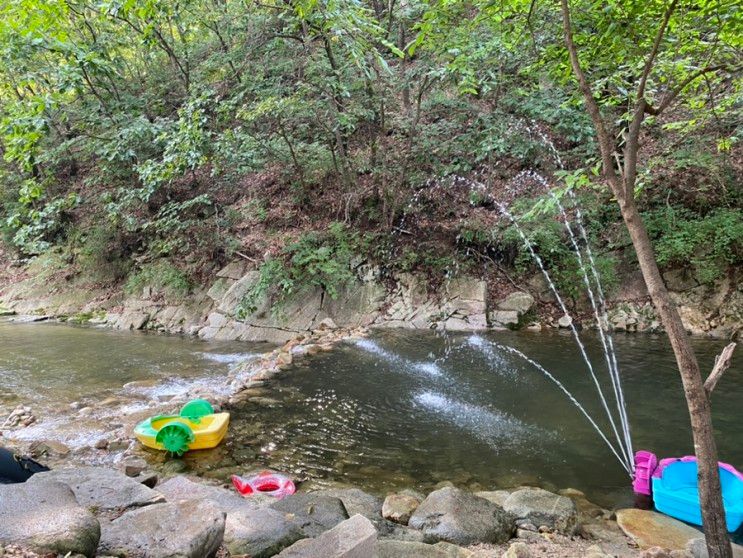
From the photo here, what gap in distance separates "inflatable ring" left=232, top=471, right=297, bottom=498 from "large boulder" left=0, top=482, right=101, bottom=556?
1.63m

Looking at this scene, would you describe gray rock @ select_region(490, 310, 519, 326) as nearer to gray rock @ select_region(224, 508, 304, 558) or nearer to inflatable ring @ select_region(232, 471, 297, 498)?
inflatable ring @ select_region(232, 471, 297, 498)

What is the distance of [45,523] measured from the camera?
77.5 inches

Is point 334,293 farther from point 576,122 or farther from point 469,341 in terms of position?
point 576,122

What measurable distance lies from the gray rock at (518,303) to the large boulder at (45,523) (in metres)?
8.16

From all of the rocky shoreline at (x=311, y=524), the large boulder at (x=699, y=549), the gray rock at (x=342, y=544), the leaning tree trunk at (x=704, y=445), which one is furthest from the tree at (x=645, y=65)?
the gray rock at (x=342, y=544)

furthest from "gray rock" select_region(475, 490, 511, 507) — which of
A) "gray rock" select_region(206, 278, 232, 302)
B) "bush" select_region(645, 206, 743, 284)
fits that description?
"gray rock" select_region(206, 278, 232, 302)

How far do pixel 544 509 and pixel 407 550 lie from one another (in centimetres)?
124

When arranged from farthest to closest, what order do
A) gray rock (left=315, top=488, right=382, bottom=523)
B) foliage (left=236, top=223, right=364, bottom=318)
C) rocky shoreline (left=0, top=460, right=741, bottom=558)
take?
foliage (left=236, top=223, right=364, bottom=318)
gray rock (left=315, top=488, right=382, bottom=523)
rocky shoreline (left=0, top=460, right=741, bottom=558)

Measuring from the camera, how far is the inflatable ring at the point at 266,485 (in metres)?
3.70

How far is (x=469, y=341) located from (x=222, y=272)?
6307 mm

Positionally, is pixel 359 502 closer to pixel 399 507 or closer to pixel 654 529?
pixel 399 507

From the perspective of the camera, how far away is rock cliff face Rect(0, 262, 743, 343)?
8.52 metres

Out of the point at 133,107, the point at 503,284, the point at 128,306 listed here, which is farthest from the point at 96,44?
the point at 503,284

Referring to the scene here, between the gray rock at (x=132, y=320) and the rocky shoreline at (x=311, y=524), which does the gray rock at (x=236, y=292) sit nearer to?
the gray rock at (x=132, y=320)
